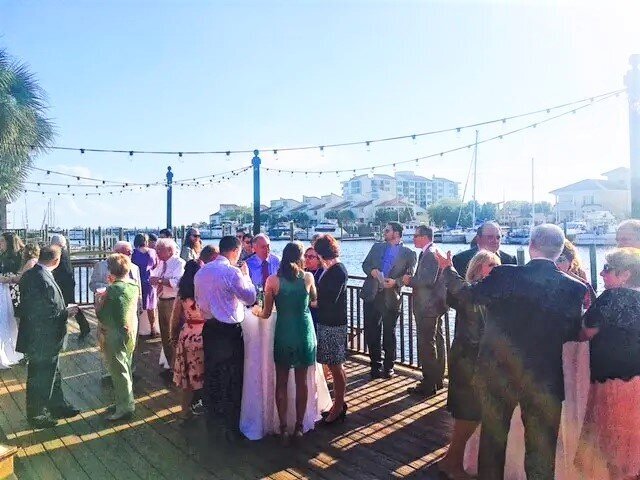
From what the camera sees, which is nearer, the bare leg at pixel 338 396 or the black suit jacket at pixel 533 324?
the black suit jacket at pixel 533 324

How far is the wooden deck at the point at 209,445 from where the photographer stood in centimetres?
354

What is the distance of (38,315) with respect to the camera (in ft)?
14.2

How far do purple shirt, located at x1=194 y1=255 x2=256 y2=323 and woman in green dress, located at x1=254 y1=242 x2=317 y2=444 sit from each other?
18 cm

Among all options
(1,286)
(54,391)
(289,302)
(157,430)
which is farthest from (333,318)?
(1,286)

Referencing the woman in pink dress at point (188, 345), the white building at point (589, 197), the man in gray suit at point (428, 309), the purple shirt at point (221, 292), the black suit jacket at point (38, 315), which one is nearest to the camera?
the purple shirt at point (221, 292)

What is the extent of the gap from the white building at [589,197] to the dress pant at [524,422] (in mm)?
62323

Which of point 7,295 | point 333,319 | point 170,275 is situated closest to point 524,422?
point 333,319

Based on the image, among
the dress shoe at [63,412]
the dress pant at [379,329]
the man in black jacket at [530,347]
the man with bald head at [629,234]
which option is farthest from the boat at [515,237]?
the man in black jacket at [530,347]

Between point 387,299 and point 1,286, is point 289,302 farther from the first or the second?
point 1,286

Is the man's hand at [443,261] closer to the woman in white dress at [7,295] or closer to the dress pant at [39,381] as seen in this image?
the dress pant at [39,381]

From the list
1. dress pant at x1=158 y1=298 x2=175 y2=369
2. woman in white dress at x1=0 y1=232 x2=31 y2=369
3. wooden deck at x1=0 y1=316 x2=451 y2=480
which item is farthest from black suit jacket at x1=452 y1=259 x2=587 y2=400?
woman in white dress at x1=0 y1=232 x2=31 y2=369

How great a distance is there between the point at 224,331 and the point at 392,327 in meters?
2.16

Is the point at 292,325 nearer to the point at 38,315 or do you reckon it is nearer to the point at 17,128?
the point at 38,315

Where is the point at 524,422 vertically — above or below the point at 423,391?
above
